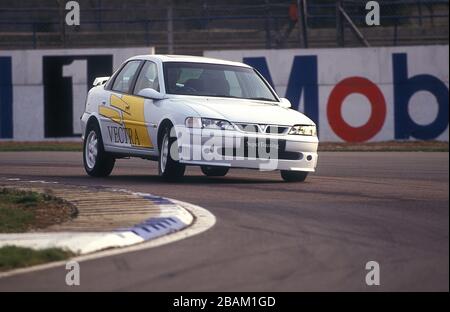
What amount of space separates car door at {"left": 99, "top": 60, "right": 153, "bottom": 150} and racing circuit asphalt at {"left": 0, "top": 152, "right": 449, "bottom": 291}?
0.54 metres

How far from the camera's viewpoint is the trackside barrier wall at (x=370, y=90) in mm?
23375

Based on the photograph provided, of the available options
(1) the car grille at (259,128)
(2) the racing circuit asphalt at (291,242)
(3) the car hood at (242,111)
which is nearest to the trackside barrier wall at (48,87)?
(2) the racing circuit asphalt at (291,242)

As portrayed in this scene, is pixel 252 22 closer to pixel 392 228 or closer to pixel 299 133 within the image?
pixel 299 133

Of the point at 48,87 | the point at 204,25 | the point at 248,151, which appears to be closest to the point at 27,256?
the point at 248,151

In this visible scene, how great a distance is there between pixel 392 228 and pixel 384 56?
573 inches

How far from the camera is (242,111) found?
13.9 meters

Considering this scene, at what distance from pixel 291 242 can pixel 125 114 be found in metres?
6.37

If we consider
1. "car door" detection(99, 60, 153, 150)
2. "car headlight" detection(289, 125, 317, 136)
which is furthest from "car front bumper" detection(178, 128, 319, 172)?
"car door" detection(99, 60, 153, 150)

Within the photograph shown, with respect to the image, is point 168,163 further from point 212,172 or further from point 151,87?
point 212,172

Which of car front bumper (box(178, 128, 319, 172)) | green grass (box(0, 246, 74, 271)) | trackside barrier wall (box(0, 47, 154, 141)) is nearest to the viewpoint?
green grass (box(0, 246, 74, 271))

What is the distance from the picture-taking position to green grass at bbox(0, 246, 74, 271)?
8414 mm

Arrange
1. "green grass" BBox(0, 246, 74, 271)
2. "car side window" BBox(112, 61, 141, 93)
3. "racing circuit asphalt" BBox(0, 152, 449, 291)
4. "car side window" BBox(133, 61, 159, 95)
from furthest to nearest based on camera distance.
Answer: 1. "car side window" BBox(112, 61, 141, 93)
2. "car side window" BBox(133, 61, 159, 95)
3. "green grass" BBox(0, 246, 74, 271)
4. "racing circuit asphalt" BBox(0, 152, 449, 291)

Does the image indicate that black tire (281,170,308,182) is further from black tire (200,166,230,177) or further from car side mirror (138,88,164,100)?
car side mirror (138,88,164,100)
